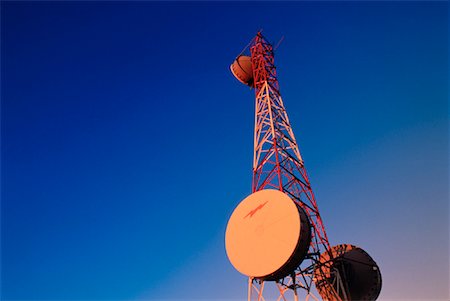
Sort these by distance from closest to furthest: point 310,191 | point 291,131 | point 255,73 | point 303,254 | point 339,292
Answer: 1. point 303,254
2. point 339,292
3. point 310,191
4. point 291,131
5. point 255,73

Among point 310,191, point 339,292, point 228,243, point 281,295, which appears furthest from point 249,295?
point 310,191

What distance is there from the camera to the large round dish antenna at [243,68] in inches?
1251

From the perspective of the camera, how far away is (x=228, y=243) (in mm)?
20406

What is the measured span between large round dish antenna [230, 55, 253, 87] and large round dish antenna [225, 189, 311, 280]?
48.1ft

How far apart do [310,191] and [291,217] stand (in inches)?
256

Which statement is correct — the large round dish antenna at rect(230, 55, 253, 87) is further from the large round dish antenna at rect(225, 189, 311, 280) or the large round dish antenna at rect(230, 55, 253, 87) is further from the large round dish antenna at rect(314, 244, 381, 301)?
the large round dish antenna at rect(314, 244, 381, 301)

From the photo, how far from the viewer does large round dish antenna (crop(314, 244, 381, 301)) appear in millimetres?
22156

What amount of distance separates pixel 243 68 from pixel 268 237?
18.2m

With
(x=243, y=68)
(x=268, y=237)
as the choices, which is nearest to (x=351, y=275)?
(x=268, y=237)

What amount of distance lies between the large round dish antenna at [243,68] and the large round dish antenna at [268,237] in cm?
1467

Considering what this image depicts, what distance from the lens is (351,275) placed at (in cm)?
2322

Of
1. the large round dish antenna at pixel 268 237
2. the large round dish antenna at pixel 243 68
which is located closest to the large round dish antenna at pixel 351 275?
the large round dish antenna at pixel 268 237

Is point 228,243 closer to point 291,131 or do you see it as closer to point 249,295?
point 249,295

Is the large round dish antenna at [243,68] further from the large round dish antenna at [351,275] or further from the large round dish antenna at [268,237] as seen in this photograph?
the large round dish antenna at [351,275]
